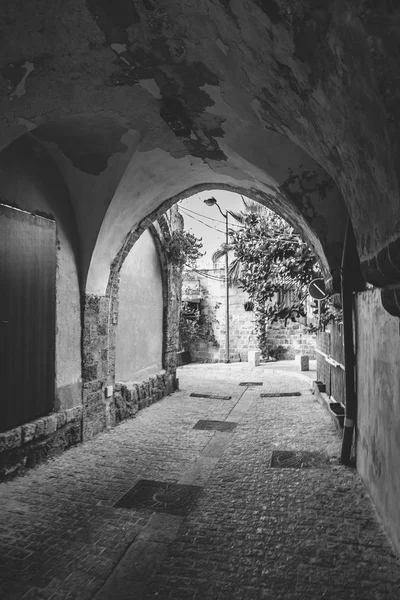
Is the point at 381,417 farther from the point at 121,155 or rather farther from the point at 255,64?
the point at 121,155

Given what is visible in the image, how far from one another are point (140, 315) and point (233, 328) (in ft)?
32.1

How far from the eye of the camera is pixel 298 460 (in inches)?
176

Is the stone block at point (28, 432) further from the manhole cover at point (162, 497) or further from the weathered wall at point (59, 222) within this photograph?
the manhole cover at point (162, 497)

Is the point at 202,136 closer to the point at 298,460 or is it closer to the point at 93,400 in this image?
the point at 298,460

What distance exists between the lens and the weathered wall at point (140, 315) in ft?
23.1

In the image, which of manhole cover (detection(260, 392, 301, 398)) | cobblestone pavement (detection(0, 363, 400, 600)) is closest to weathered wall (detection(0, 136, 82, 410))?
cobblestone pavement (detection(0, 363, 400, 600))

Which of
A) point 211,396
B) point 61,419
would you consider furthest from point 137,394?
point 61,419

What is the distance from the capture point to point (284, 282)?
802 cm

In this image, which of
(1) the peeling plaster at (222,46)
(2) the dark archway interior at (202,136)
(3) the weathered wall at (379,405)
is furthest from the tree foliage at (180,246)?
(1) the peeling plaster at (222,46)

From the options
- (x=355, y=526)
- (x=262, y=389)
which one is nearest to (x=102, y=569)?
(x=355, y=526)

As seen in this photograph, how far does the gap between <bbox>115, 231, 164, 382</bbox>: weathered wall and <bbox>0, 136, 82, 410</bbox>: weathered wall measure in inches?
56.0

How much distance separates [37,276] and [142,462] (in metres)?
2.27

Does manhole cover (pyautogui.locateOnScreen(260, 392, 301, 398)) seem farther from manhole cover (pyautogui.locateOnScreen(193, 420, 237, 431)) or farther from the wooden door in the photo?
the wooden door

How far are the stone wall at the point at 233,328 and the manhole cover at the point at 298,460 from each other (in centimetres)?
1186
